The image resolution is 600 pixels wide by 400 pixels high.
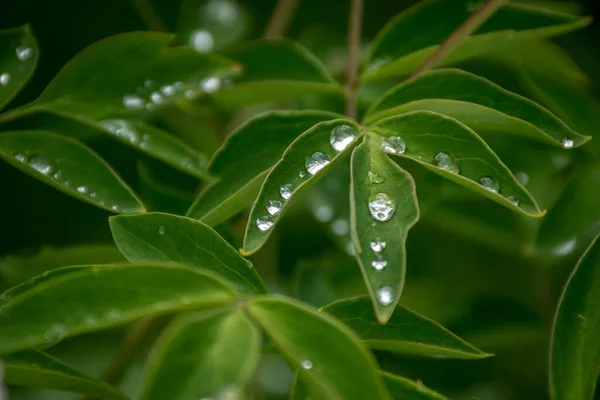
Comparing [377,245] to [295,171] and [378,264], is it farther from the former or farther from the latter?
[295,171]

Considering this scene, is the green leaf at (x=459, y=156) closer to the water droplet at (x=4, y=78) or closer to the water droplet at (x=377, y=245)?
the water droplet at (x=377, y=245)

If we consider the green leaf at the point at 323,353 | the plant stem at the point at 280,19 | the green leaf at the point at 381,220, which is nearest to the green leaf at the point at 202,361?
the green leaf at the point at 323,353

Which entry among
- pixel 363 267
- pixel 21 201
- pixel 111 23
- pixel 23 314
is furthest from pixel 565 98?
pixel 21 201

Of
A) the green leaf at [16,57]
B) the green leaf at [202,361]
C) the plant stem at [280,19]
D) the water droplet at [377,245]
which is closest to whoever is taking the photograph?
the green leaf at [202,361]

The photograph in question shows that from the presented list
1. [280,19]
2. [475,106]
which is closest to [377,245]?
[475,106]

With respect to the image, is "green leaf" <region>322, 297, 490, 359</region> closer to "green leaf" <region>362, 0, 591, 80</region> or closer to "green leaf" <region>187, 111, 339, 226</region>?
"green leaf" <region>187, 111, 339, 226</region>

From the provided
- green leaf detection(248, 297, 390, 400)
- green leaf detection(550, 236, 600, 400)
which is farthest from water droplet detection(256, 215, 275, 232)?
green leaf detection(550, 236, 600, 400)
